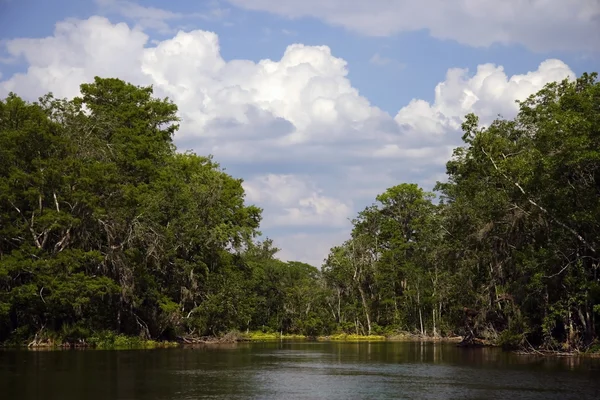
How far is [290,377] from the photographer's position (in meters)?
30.7

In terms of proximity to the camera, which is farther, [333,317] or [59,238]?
[333,317]

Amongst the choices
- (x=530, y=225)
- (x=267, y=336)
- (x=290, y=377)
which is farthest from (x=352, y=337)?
(x=290, y=377)

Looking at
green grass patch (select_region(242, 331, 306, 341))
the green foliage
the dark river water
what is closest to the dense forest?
the green foliage

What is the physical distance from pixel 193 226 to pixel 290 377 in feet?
104

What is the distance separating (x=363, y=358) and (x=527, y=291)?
1154cm

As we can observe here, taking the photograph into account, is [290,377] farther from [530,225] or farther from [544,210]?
[530,225]

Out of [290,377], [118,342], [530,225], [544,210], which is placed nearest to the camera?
[290,377]

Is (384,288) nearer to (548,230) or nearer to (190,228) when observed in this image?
(190,228)

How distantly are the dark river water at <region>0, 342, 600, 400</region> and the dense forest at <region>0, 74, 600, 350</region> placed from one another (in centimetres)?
564

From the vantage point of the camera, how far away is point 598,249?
38.5m

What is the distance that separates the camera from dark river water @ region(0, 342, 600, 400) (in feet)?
79.8

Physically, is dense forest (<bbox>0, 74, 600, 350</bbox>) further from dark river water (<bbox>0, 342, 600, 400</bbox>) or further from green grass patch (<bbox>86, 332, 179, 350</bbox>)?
dark river water (<bbox>0, 342, 600, 400</bbox>)

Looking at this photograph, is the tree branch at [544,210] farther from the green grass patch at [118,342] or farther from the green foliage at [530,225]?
the green grass patch at [118,342]

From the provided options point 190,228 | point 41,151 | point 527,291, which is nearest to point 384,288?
point 190,228
